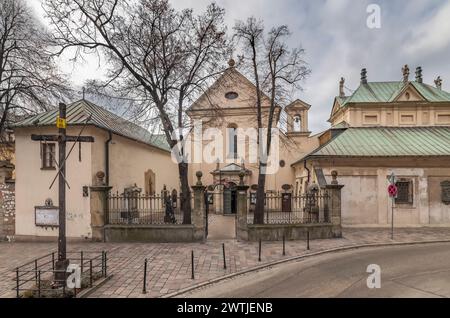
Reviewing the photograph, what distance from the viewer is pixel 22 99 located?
14.4m

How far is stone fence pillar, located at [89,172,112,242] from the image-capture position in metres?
13.3

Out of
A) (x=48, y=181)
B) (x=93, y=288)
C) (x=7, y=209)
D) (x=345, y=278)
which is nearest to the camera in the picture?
(x=93, y=288)

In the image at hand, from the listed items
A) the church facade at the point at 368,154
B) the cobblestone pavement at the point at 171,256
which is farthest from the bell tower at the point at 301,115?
the cobblestone pavement at the point at 171,256

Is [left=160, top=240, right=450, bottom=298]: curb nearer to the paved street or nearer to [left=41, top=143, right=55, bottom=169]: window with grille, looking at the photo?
the paved street

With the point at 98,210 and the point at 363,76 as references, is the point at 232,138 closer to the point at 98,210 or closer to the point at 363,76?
the point at 363,76

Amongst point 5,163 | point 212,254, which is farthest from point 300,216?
point 5,163

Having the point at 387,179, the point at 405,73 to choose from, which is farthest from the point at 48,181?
the point at 405,73

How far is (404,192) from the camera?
56.5ft

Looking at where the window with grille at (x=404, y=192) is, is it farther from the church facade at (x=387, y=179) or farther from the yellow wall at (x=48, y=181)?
the yellow wall at (x=48, y=181)

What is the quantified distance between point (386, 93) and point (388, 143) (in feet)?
29.3

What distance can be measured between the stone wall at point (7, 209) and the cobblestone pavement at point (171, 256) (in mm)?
801

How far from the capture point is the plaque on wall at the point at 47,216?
1376cm

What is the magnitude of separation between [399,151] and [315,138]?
9.64m
